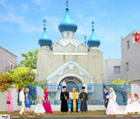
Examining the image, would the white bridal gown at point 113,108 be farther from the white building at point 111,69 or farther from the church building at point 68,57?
the white building at point 111,69

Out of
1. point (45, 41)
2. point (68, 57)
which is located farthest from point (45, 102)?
point (45, 41)

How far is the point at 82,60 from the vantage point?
35.1 m

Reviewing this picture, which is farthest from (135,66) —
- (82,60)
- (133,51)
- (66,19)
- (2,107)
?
(2,107)

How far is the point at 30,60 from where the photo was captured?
51.3 m

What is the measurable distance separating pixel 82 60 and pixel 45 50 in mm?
4958

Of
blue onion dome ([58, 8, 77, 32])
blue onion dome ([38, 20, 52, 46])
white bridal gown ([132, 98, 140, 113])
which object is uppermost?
blue onion dome ([58, 8, 77, 32])

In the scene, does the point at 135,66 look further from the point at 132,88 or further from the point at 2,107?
the point at 2,107

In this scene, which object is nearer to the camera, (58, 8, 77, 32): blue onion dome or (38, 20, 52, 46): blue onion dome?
(58, 8, 77, 32): blue onion dome

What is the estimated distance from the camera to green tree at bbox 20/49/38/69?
5106cm

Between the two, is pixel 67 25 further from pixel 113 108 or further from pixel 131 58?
pixel 113 108

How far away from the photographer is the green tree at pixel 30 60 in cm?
5106

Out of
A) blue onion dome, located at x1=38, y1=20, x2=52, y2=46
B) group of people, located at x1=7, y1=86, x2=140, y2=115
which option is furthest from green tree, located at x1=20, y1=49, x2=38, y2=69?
group of people, located at x1=7, y1=86, x2=140, y2=115

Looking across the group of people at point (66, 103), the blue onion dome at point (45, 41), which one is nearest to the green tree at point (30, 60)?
the blue onion dome at point (45, 41)

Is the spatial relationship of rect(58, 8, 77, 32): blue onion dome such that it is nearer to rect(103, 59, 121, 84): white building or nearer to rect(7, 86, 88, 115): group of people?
rect(103, 59, 121, 84): white building
